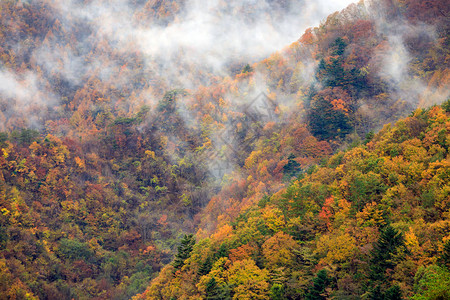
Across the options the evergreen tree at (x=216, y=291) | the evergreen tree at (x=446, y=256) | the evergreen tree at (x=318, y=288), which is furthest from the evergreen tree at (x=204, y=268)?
the evergreen tree at (x=446, y=256)

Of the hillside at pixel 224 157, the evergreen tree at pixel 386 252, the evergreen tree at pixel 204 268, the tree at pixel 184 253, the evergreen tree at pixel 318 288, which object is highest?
the hillside at pixel 224 157

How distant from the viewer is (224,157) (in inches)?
4572

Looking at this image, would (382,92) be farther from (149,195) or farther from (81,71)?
(81,71)

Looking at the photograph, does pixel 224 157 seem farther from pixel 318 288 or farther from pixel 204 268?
pixel 318 288

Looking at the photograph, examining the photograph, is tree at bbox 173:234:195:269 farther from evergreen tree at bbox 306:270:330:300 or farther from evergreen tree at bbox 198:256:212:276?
evergreen tree at bbox 306:270:330:300

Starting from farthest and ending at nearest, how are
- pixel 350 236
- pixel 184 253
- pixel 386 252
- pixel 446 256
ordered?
pixel 184 253
pixel 350 236
pixel 386 252
pixel 446 256

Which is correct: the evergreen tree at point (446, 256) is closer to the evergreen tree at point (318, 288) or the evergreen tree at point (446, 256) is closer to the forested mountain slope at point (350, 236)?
the forested mountain slope at point (350, 236)

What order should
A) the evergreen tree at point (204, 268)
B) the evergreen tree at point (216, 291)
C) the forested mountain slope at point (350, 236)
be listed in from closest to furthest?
the forested mountain slope at point (350, 236) → the evergreen tree at point (216, 291) → the evergreen tree at point (204, 268)

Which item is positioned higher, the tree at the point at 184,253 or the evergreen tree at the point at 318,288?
the tree at the point at 184,253

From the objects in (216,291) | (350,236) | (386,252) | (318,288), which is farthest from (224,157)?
(386,252)

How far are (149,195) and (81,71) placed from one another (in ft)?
293

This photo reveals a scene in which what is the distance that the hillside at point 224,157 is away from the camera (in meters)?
44.3

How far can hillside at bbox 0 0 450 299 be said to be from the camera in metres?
44.3

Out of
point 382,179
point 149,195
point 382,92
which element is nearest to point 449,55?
point 382,92
